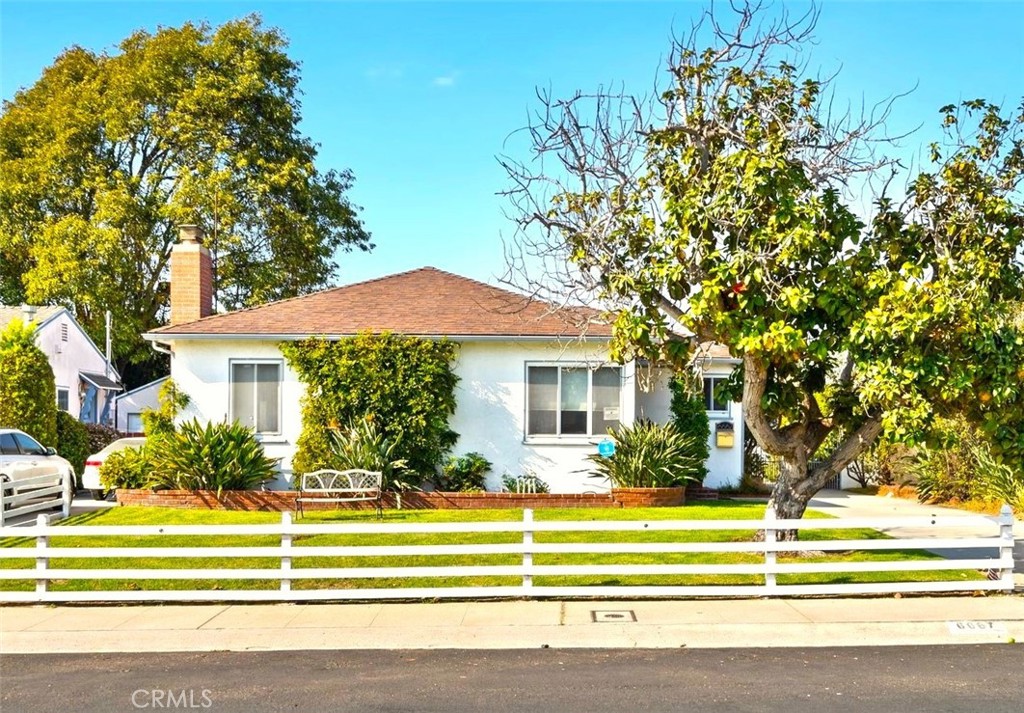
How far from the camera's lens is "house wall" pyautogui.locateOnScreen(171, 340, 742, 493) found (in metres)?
18.9

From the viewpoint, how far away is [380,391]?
18.3 meters

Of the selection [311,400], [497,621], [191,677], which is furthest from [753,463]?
[191,677]

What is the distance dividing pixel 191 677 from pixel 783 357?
274 inches

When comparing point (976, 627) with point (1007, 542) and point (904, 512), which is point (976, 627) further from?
point (904, 512)

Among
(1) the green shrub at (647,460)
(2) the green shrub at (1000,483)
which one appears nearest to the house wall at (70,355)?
(1) the green shrub at (647,460)

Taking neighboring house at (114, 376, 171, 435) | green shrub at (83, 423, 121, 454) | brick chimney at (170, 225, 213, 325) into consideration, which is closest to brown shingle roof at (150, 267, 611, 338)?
brick chimney at (170, 225, 213, 325)

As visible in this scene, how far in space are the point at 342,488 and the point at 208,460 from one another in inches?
105

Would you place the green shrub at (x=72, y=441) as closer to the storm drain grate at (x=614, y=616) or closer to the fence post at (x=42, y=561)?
the fence post at (x=42, y=561)

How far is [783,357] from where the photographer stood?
10844 mm

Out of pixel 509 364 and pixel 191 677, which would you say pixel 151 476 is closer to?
pixel 509 364

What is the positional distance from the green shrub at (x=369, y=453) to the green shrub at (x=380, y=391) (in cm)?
19

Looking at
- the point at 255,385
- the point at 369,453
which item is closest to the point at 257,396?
the point at 255,385

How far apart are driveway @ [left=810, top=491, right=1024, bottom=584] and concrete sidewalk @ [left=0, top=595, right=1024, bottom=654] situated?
2.56 meters

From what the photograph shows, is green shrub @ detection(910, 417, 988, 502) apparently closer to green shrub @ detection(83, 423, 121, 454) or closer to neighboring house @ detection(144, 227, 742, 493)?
neighboring house @ detection(144, 227, 742, 493)
